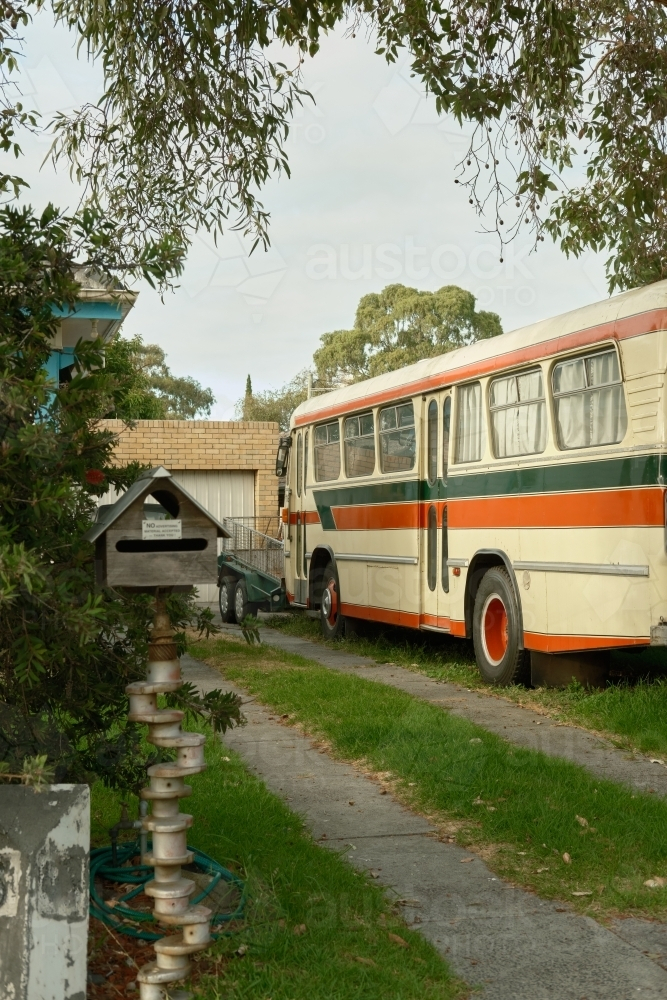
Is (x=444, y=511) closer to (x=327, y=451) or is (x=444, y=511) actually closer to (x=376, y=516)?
(x=376, y=516)

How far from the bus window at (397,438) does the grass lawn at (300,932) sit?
7112mm

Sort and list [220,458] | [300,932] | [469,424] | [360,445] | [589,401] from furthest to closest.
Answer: [220,458] → [360,445] → [469,424] → [589,401] → [300,932]

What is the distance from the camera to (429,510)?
40.1 feet

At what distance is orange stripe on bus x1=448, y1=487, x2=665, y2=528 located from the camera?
8.62m

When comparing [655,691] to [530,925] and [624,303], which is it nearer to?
[624,303]

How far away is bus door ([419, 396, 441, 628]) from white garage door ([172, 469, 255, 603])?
1197 centimetres

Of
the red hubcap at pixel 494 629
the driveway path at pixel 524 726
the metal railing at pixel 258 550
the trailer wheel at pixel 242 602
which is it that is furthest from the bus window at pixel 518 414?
the trailer wheel at pixel 242 602

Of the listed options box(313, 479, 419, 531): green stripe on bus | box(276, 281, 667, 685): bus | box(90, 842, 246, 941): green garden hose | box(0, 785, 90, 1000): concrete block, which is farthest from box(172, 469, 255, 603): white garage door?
box(0, 785, 90, 1000): concrete block

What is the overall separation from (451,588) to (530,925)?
22.9ft

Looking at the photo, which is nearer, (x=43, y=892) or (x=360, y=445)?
(x=43, y=892)

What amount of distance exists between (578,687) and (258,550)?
940 centimetres

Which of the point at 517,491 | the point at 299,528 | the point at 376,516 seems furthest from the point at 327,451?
the point at 517,491

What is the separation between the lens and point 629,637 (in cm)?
882

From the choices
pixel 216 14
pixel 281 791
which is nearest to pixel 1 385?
pixel 281 791
